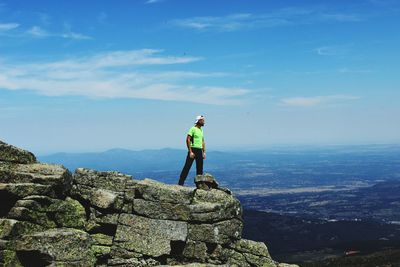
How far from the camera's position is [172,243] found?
28.1m

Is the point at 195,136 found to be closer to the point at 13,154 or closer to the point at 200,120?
the point at 200,120

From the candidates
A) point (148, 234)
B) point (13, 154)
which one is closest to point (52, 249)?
point (148, 234)

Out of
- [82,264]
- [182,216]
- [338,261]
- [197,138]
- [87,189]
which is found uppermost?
[197,138]

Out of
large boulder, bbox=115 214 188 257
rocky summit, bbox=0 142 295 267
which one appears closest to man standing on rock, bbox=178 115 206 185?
rocky summit, bbox=0 142 295 267

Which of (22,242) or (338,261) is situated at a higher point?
(22,242)

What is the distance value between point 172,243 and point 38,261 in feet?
26.8

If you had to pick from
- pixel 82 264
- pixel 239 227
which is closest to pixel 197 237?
pixel 239 227

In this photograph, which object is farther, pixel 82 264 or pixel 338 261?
pixel 338 261

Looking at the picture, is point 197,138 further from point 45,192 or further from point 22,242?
point 22,242

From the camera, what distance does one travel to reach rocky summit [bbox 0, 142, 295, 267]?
2414 centimetres

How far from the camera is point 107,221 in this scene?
28.0m

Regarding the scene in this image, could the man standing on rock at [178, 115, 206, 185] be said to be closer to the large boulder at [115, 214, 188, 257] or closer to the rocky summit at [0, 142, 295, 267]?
the rocky summit at [0, 142, 295, 267]

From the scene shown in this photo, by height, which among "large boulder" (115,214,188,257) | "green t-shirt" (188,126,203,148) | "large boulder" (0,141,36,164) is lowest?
"large boulder" (115,214,188,257)

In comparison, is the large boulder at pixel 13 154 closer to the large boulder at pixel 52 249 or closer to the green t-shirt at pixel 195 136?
the large boulder at pixel 52 249
